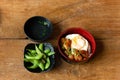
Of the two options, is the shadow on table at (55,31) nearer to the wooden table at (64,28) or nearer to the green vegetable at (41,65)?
the wooden table at (64,28)

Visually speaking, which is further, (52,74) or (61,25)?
(61,25)

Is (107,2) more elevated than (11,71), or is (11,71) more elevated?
(107,2)

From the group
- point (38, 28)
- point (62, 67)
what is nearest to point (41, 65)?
point (62, 67)

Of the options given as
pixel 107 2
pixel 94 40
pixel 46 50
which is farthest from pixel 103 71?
pixel 107 2

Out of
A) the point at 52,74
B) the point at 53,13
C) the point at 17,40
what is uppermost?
the point at 53,13

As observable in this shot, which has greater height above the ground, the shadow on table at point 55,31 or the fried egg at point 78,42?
the shadow on table at point 55,31

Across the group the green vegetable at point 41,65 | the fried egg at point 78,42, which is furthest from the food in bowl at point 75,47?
the green vegetable at point 41,65

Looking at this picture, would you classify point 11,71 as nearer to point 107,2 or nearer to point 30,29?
point 30,29
